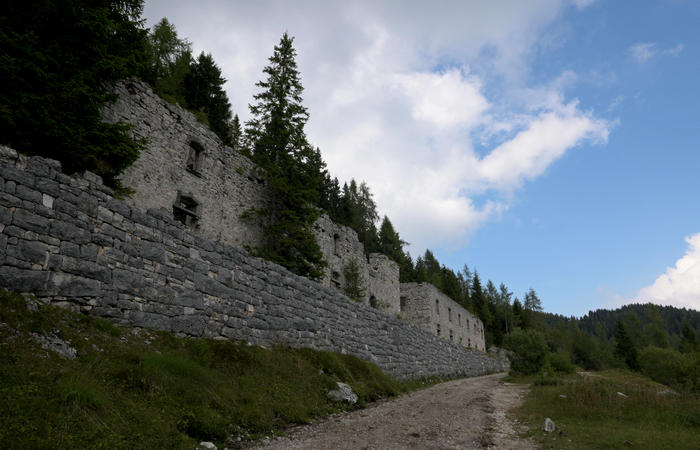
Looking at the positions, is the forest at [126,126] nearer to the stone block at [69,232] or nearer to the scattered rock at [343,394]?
the stone block at [69,232]

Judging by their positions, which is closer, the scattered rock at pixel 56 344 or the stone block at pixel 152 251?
the scattered rock at pixel 56 344

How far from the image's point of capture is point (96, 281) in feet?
21.4

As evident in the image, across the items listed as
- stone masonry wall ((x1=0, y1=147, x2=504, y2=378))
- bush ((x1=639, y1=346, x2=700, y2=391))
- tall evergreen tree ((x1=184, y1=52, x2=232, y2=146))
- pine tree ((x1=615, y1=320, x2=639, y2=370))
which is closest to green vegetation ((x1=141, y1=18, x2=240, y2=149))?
tall evergreen tree ((x1=184, y1=52, x2=232, y2=146))

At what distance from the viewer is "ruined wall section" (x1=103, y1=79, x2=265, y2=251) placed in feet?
42.0

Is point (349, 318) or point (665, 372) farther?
point (665, 372)

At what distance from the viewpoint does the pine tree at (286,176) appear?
17.2 m

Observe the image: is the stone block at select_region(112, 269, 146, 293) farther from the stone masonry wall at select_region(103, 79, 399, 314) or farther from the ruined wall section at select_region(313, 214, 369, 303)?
the ruined wall section at select_region(313, 214, 369, 303)

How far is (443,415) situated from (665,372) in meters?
21.1

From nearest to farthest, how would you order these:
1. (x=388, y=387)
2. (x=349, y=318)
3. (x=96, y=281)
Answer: (x=96, y=281) < (x=388, y=387) < (x=349, y=318)

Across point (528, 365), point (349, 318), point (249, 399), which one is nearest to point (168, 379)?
point (249, 399)

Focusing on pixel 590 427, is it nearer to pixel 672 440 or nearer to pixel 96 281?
pixel 672 440

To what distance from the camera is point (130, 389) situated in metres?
5.23

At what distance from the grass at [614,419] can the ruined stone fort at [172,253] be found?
6288mm

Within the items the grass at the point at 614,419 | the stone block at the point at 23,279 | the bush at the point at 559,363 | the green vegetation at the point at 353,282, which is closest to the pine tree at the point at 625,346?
the bush at the point at 559,363
